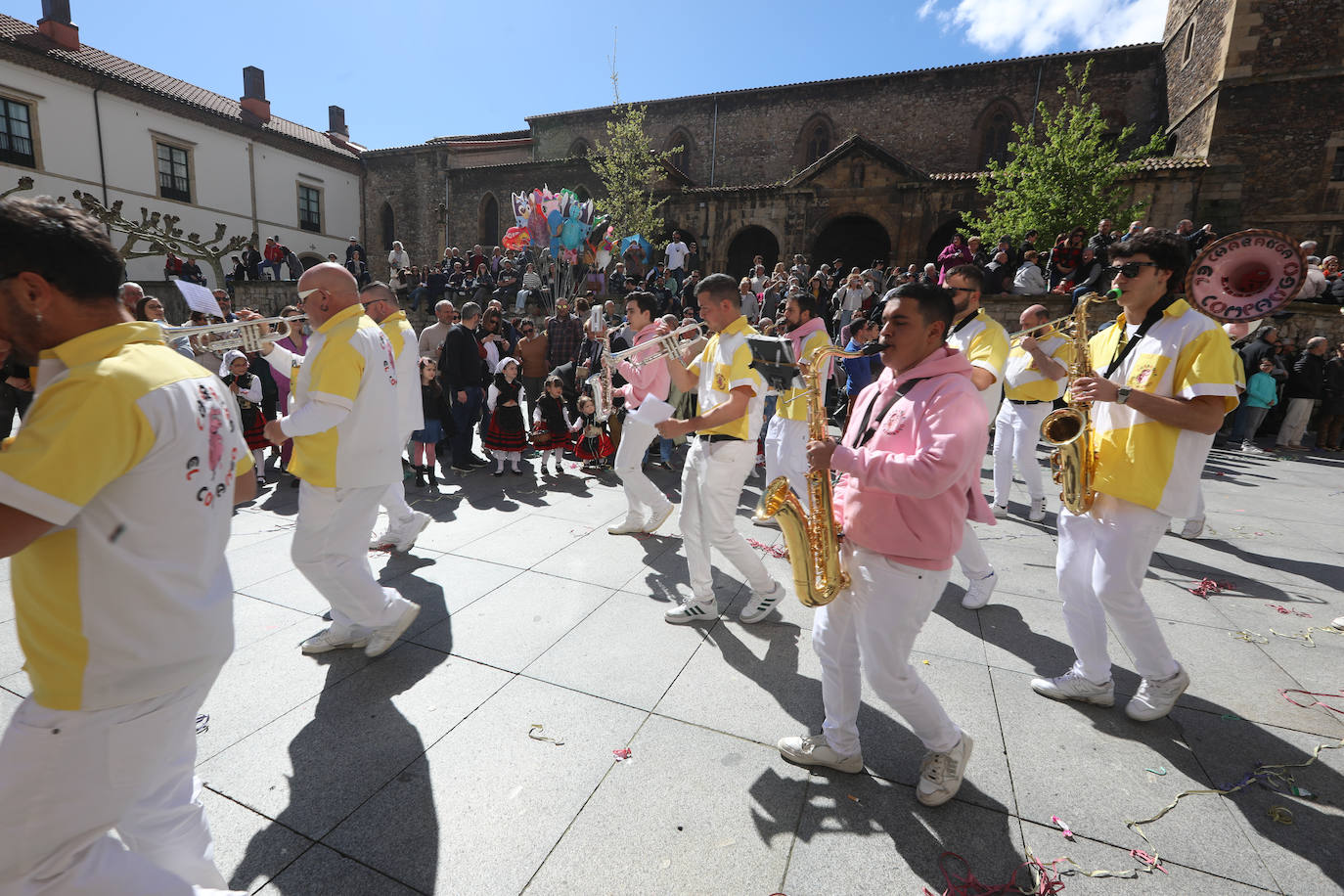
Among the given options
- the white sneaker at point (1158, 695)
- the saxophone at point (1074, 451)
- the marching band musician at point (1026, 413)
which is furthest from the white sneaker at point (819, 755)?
the marching band musician at point (1026, 413)

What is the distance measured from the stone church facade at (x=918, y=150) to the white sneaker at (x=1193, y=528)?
475 inches

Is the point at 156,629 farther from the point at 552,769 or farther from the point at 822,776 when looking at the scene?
the point at 822,776

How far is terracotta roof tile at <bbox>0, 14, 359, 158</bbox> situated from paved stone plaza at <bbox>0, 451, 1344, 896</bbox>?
95.9ft

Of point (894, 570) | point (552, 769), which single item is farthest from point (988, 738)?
point (552, 769)

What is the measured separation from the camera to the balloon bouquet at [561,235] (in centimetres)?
1575

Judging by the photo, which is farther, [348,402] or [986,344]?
[986,344]

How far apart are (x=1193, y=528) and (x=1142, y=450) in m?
4.04

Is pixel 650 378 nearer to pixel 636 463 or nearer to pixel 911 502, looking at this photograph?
pixel 636 463

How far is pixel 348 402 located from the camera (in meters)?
3.09

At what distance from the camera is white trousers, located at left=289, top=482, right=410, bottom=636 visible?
10.5 feet

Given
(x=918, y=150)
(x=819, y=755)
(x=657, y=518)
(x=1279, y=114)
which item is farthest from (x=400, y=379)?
(x=918, y=150)

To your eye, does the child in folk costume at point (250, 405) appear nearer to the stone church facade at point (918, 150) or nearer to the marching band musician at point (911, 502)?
the marching band musician at point (911, 502)

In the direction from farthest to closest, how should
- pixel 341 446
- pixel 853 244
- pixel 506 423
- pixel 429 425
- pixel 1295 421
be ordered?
pixel 853 244 < pixel 1295 421 < pixel 506 423 < pixel 429 425 < pixel 341 446

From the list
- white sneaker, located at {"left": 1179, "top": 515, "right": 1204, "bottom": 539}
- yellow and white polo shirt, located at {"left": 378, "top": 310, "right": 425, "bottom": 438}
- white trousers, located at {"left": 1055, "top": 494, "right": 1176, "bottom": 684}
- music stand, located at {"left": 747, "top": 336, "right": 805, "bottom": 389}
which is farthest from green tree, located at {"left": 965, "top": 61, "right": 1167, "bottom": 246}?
music stand, located at {"left": 747, "top": 336, "right": 805, "bottom": 389}
